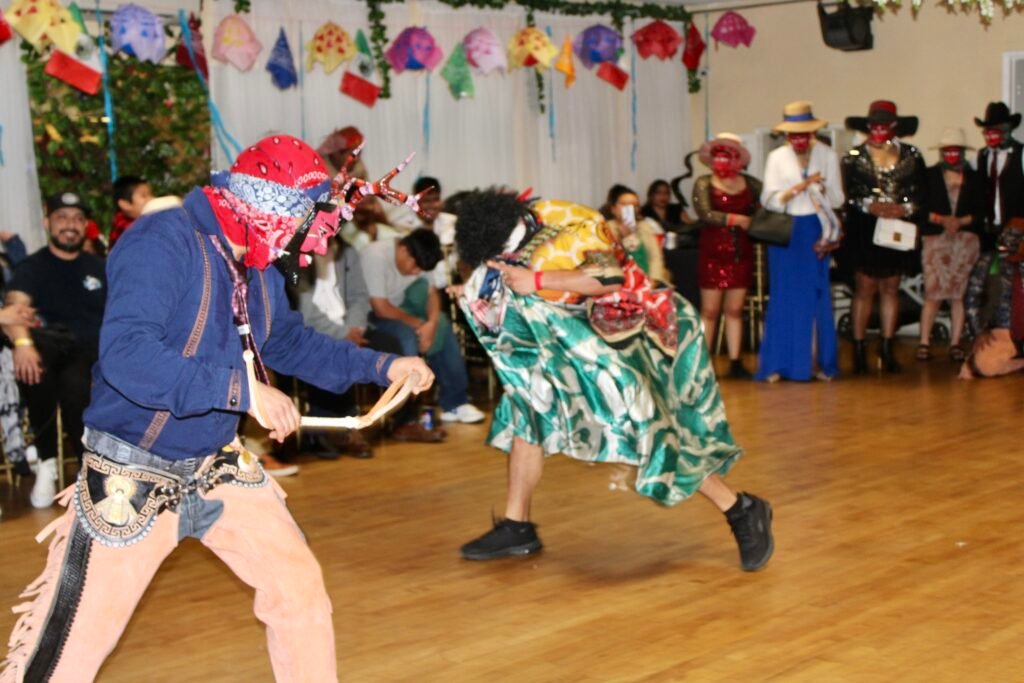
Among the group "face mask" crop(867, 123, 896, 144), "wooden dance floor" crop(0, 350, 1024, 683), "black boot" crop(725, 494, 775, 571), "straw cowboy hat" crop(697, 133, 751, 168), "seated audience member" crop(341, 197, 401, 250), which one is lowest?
"wooden dance floor" crop(0, 350, 1024, 683)

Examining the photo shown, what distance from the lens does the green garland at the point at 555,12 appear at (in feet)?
34.9

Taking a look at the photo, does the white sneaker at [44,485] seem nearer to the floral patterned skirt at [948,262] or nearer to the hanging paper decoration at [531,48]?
the hanging paper decoration at [531,48]

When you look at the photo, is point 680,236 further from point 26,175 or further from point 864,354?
point 26,175

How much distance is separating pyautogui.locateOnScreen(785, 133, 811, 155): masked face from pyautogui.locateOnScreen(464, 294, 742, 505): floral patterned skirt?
14.5 feet

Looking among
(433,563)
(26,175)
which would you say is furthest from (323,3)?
(433,563)

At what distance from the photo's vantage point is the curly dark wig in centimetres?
476

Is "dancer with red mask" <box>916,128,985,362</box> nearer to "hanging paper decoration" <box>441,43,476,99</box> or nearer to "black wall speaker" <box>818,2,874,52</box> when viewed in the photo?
"black wall speaker" <box>818,2,874,52</box>

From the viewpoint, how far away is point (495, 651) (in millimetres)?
4066

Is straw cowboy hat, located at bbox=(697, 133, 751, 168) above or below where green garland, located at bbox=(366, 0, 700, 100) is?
below

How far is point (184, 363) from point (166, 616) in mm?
2116

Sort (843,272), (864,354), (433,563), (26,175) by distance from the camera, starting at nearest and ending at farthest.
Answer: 1. (433,563)
2. (26,175)
3. (864,354)
4. (843,272)

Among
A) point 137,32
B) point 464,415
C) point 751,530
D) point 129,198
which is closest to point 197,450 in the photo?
point 751,530

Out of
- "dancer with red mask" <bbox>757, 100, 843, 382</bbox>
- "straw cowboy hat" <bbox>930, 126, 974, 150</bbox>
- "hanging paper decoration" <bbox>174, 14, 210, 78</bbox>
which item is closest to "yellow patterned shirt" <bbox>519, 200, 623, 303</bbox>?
"dancer with red mask" <bbox>757, 100, 843, 382</bbox>

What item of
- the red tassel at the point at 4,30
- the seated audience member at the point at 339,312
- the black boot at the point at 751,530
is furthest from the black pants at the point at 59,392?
the black boot at the point at 751,530
